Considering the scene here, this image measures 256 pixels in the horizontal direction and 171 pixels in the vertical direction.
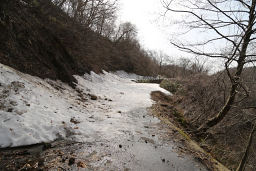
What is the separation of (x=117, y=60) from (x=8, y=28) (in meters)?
19.2

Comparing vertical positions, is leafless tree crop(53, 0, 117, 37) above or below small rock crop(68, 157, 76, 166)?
above

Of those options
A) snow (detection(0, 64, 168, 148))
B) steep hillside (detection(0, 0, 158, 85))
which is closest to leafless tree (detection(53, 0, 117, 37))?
steep hillside (detection(0, 0, 158, 85))

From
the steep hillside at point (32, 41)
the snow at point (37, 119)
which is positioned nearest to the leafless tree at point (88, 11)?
the steep hillside at point (32, 41)

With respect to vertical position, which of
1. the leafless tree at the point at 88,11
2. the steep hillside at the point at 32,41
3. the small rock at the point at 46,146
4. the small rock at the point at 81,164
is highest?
the leafless tree at the point at 88,11

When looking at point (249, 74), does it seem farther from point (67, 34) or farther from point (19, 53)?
point (67, 34)

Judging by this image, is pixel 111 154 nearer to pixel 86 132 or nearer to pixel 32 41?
pixel 86 132

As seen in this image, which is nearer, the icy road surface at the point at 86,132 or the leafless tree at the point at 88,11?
the icy road surface at the point at 86,132

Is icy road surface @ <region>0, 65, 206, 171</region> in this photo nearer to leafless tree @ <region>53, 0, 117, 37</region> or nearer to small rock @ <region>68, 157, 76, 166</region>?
small rock @ <region>68, 157, 76, 166</region>

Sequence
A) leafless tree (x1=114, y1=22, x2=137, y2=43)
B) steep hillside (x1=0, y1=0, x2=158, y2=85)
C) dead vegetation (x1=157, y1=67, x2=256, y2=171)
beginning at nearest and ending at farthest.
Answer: steep hillside (x1=0, y1=0, x2=158, y2=85) < dead vegetation (x1=157, y1=67, x2=256, y2=171) < leafless tree (x1=114, y1=22, x2=137, y2=43)

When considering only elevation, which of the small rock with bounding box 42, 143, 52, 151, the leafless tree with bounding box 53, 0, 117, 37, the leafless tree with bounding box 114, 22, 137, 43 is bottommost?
the small rock with bounding box 42, 143, 52, 151

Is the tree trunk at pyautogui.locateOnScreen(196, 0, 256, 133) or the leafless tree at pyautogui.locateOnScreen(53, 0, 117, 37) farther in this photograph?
the leafless tree at pyautogui.locateOnScreen(53, 0, 117, 37)

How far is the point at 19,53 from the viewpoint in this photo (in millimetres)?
5137

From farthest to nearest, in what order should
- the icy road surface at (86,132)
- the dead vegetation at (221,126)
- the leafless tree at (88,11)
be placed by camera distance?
1. the leafless tree at (88,11)
2. the dead vegetation at (221,126)
3. the icy road surface at (86,132)

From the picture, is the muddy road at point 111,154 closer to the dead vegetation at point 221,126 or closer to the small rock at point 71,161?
the small rock at point 71,161
